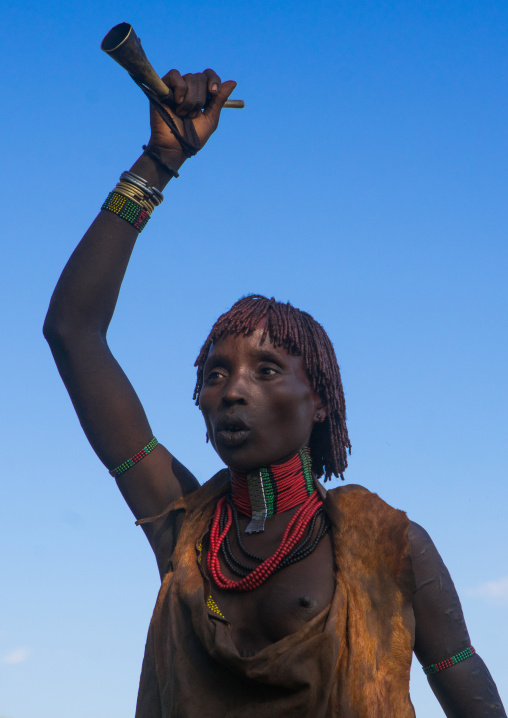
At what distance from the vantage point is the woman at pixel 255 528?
11.6ft

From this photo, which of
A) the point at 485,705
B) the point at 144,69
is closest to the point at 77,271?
the point at 144,69

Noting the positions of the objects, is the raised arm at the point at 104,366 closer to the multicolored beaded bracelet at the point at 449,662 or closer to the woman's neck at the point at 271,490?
the woman's neck at the point at 271,490

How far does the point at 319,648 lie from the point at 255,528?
26.9 inches

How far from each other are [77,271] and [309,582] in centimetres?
181

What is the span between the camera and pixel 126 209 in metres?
4.37

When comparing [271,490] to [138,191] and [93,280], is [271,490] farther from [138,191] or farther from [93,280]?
[138,191]

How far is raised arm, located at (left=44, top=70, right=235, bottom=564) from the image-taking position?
421cm

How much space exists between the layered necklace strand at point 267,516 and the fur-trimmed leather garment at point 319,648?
3.4 inches

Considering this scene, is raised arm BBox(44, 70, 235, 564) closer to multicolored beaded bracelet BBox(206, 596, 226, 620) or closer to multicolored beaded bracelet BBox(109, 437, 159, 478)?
multicolored beaded bracelet BBox(109, 437, 159, 478)

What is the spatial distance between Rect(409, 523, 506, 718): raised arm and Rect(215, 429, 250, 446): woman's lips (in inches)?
33.0

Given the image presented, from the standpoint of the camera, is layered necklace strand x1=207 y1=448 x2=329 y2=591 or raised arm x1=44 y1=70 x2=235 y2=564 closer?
layered necklace strand x1=207 y1=448 x2=329 y2=591

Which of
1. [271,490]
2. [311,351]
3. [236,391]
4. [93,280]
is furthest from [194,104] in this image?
[271,490]

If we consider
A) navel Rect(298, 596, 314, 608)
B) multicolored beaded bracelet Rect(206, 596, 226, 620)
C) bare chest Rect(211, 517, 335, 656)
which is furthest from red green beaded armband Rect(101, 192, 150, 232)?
navel Rect(298, 596, 314, 608)

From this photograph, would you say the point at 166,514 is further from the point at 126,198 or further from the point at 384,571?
the point at 126,198
